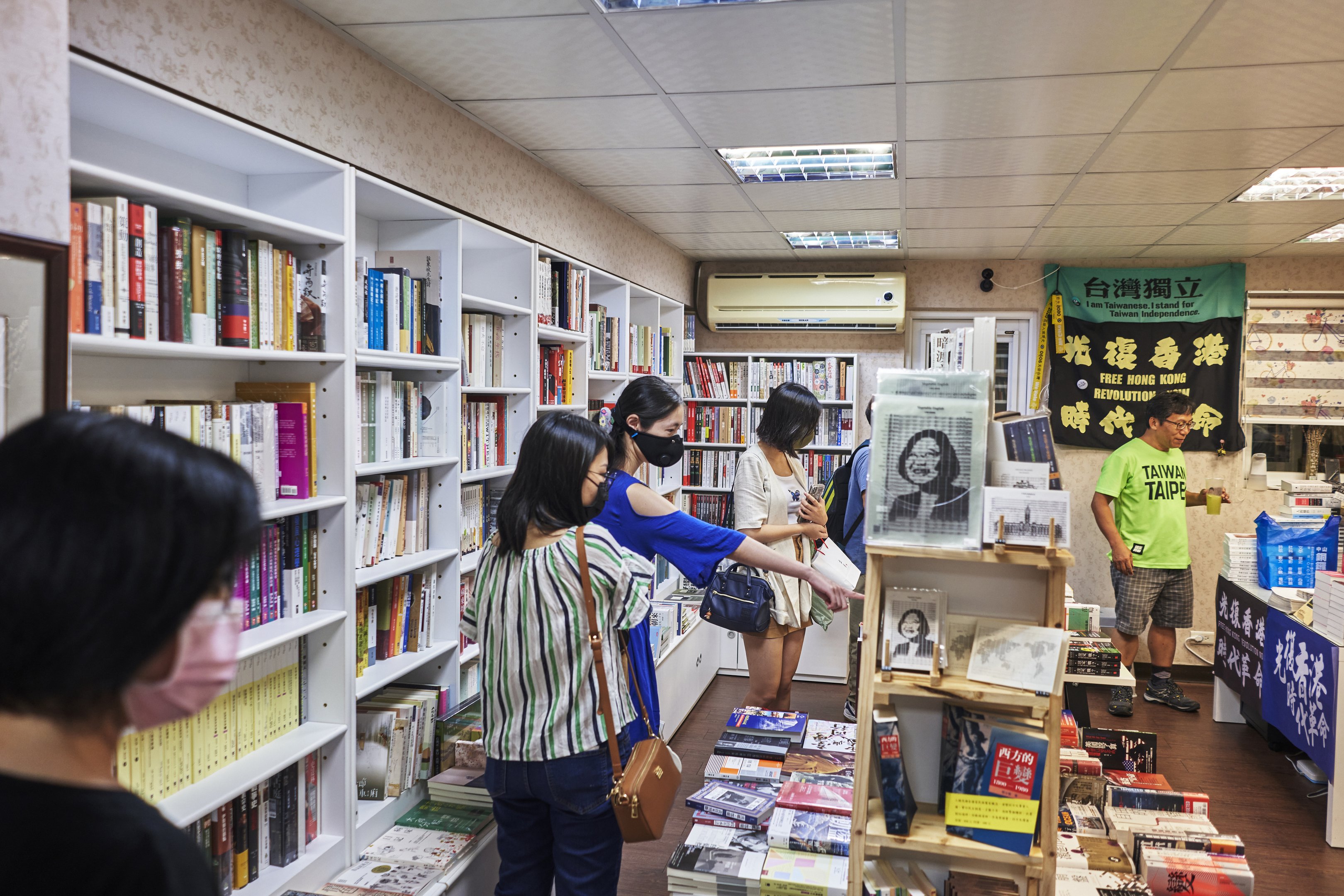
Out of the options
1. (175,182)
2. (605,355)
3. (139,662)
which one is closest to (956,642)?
(139,662)

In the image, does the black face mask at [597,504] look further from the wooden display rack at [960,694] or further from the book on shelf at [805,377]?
the book on shelf at [805,377]

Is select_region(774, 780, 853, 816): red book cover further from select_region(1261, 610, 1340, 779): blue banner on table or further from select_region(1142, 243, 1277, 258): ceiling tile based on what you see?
select_region(1142, 243, 1277, 258): ceiling tile

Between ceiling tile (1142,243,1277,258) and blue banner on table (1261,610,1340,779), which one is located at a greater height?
ceiling tile (1142,243,1277,258)

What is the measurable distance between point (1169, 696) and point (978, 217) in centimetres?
290

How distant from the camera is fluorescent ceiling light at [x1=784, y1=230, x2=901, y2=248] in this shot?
500cm

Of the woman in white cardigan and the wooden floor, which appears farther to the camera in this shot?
the woman in white cardigan

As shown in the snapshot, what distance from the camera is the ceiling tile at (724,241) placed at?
5176 mm

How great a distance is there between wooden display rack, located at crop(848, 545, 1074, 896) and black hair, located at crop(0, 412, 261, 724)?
1.38m

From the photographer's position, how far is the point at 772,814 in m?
2.41

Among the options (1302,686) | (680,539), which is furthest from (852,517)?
(1302,686)

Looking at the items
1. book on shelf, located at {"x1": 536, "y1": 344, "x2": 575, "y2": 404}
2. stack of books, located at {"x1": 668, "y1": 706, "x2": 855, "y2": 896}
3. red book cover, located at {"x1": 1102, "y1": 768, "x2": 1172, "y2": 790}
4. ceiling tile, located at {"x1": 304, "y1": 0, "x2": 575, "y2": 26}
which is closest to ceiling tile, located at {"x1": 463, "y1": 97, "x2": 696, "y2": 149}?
ceiling tile, located at {"x1": 304, "y1": 0, "x2": 575, "y2": 26}

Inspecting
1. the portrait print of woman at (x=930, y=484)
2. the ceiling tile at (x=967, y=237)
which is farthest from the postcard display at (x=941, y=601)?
the ceiling tile at (x=967, y=237)

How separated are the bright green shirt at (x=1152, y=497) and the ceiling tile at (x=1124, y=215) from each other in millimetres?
1180

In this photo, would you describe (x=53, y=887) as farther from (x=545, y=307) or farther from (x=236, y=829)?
(x=545, y=307)
